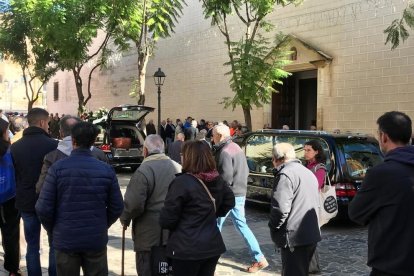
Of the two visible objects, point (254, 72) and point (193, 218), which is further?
point (254, 72)

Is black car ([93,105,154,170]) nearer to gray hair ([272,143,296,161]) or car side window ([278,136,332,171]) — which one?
car side window ([278,136,332,171])

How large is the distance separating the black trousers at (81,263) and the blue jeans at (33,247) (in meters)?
1.25

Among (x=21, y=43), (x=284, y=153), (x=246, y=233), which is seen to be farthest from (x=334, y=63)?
(x=21, y=43)

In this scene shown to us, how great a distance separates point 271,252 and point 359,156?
2859 millimetres

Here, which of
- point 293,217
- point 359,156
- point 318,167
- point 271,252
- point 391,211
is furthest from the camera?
point 359,156

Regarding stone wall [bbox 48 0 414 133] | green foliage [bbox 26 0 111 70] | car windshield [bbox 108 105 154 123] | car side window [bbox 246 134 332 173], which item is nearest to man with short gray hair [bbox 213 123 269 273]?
car side window [bbox 246 134 332 173]

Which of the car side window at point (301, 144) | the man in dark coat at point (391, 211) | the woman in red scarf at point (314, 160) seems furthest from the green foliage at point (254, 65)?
the man in dark coat at point (391, 211)

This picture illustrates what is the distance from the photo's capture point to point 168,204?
3604 mm

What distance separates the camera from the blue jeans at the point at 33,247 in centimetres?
493

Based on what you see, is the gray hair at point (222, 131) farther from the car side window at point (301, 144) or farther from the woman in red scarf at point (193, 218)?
the car side window at point (301, 144)

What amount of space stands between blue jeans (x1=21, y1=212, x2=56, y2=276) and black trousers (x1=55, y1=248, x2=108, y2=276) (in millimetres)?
1251

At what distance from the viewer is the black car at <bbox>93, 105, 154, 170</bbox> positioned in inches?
619

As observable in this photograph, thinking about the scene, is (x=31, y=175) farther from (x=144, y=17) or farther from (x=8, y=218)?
(x=144, y=17)

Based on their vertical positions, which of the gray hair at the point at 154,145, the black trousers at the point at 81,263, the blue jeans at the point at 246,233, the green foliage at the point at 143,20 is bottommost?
the blue jeans at the point at 246,233
